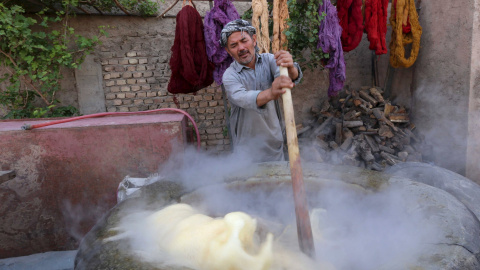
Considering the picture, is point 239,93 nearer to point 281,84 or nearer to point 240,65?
point 240,65

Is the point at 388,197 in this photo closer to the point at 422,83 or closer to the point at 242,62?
the point at 242,62

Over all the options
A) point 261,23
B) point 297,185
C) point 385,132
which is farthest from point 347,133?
point 297,185

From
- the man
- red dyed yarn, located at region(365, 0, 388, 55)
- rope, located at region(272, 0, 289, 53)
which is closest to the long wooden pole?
the man

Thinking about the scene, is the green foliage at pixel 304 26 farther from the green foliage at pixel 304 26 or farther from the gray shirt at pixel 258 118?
the gray shirt at pixel 258 118

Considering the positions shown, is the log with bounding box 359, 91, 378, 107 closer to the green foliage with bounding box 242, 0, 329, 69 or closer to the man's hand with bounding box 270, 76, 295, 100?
the green foliage with bounding box 242, 0, 329, 69

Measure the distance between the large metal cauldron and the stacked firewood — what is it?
1.69 metres

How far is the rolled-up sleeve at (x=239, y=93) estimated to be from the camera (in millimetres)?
1983

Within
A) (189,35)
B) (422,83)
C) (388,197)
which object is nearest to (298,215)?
(388,197)

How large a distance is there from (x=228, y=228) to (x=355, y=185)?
882 mm

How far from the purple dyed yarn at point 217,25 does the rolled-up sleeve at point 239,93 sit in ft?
3.71

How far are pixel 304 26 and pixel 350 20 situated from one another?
2.21ft

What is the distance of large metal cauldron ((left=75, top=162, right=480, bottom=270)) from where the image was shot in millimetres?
1018

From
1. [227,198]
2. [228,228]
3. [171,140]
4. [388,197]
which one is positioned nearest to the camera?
[228,228]

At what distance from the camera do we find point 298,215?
1.30m
